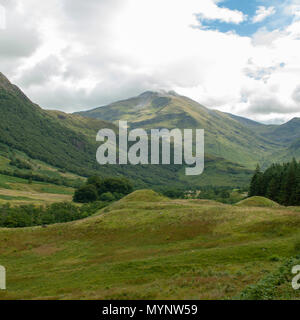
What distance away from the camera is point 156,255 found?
46188 mm

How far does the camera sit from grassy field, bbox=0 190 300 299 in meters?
29.7

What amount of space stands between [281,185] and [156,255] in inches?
3138

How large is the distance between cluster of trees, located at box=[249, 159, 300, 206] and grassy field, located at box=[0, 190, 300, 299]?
44597 millimetres

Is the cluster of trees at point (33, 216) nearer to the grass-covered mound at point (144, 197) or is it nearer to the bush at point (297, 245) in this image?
the grass-covered mound at point (144, 197)

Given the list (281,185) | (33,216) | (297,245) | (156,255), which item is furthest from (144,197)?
(297,245)

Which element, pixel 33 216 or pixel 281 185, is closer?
pixel 281 185

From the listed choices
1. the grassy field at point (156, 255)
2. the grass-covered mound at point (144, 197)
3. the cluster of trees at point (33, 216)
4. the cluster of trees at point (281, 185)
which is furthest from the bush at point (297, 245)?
the cluster of trees at point (33, 216)

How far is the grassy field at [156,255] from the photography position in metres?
29.7

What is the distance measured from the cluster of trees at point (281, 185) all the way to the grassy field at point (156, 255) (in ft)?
146

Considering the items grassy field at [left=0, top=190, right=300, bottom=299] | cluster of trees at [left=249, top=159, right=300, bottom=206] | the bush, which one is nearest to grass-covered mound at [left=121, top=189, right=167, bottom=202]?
grassy field at [left=0, top=190, right=300, bottom=299]

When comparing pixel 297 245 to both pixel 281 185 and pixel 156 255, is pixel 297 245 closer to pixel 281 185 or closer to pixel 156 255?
pixel 156 255

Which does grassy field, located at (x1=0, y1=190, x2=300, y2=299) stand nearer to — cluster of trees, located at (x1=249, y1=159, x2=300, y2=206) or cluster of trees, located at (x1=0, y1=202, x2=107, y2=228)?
cluster of trees, located at (x1=0, y1=202, x2=107, y2=228)
